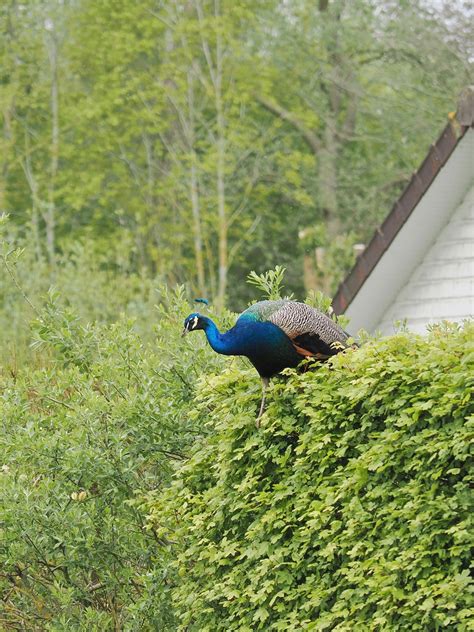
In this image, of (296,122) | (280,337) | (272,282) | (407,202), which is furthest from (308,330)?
(296,122)

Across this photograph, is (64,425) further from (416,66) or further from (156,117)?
(156,117)

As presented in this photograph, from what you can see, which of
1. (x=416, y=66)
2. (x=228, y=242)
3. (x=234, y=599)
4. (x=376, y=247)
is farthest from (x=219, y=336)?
(x=228, y=242)

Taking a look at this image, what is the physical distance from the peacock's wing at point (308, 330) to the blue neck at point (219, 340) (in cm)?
24

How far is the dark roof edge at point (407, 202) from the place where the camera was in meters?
11.1

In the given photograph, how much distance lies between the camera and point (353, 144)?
41.4m

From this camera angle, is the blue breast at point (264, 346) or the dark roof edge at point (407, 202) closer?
the blue breast at point (264, 346)

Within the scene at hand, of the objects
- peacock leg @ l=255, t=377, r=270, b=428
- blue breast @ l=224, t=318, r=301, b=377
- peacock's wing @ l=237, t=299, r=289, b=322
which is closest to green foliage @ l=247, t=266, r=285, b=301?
peacock's wing @ l=237, t=299, r=289, b=322

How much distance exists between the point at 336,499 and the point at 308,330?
1.11 m

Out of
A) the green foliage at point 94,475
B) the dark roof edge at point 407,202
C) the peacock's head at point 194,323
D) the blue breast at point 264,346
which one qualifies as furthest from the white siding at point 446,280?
the blue breast at point 264,346

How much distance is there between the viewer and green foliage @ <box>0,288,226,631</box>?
8.27 m

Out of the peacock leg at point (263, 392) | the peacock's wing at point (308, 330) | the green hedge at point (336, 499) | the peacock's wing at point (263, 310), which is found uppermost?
the peacock's wing at point (263, 310)

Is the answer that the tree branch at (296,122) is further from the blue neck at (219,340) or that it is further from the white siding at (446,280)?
the blue neck at (219,340)

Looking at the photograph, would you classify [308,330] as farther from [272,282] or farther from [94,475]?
[94,475]

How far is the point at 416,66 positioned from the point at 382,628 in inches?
1139
